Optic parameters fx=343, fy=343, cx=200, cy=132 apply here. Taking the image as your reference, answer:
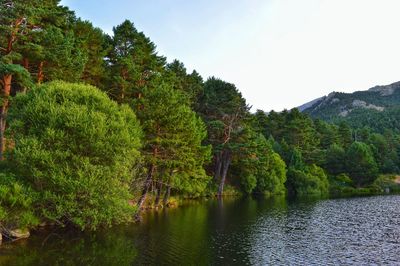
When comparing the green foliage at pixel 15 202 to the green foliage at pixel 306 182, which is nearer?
the green foliage at pixel 15 202

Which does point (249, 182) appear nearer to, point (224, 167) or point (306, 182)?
point (224, 167)

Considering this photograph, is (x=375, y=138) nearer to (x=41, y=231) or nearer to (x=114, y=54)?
(x=114, y=54)

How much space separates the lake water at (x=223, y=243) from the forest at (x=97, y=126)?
261cm

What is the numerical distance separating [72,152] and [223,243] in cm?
1688

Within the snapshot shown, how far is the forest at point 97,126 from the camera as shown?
31.8 m

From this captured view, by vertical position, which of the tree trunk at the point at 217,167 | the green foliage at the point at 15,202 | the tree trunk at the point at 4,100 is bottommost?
the green foliage at the point at 15,202

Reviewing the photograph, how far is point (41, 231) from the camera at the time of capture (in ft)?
119

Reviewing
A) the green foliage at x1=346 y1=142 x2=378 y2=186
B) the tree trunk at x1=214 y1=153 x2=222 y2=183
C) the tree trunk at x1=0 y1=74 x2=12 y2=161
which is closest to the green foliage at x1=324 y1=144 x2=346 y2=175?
the green foliage at x1=346 y1=142 x2=378 y2=186

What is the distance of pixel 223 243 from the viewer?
107ft

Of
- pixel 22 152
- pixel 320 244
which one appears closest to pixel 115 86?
pixel 22 152

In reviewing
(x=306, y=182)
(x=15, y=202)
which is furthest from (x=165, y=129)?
(x=306, y=182)

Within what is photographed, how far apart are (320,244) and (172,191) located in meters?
39.7

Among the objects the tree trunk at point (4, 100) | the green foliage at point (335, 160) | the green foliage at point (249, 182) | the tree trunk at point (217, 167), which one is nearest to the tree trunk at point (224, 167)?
the tree trunk at point (217, 167)

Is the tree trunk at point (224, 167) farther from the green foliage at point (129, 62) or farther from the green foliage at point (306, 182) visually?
the green foliage at point (129, 62)
